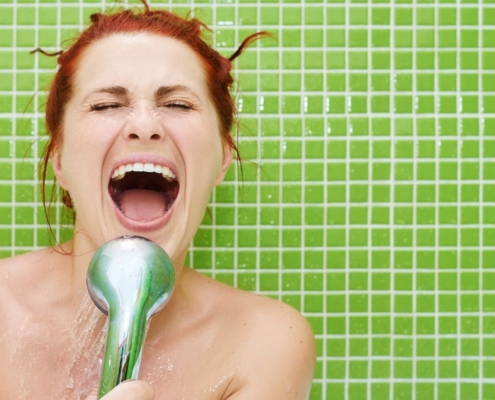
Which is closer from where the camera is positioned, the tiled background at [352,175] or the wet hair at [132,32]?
the wet hair at [132,32]

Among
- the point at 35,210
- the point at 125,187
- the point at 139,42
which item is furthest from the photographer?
the point at 35,210

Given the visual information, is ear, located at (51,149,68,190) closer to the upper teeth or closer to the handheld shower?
the upper teeth

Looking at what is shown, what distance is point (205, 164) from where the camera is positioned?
1023 mm

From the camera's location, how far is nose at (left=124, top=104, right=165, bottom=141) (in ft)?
3.19

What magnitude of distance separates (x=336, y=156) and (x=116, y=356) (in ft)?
2.24

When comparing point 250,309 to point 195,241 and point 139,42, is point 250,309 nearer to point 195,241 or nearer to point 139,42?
point 195,241

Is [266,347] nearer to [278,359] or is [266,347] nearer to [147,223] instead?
[278,359]

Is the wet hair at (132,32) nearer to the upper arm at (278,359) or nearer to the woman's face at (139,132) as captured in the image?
the woman's face at (139,132)

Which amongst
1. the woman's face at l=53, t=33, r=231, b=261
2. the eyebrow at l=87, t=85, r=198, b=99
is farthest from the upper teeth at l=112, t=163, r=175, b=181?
the eyebrow at l=87, t=85, r=198, b=99

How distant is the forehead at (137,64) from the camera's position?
3.27 ft

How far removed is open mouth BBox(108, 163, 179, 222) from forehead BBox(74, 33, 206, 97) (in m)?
0.14

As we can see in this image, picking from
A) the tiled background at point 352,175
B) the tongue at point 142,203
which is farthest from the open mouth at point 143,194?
the tiled background at point 352,175

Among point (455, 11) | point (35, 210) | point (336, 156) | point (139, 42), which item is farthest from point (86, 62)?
point (455, 11)

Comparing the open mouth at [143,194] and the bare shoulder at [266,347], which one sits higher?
the open mouth at [143,194]
